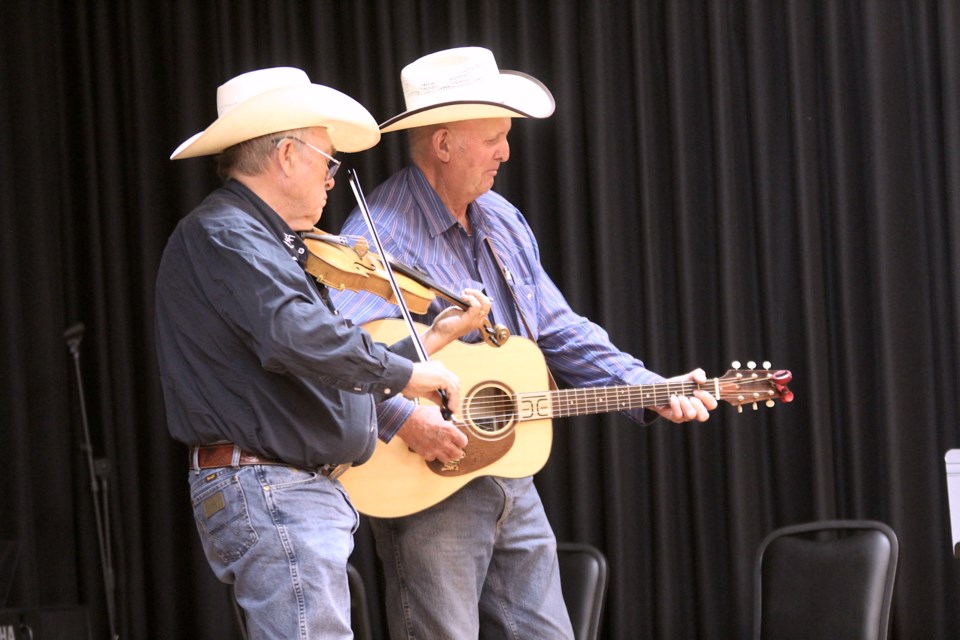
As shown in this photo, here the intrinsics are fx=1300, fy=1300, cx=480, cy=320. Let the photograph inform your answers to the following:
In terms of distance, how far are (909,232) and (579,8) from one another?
151cm

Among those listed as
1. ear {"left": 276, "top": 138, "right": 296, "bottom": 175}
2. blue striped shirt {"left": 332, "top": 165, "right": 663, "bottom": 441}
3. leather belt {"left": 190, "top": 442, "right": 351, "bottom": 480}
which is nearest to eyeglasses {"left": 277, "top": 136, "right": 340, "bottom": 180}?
ear {"left": 276, "top": 138, "right": 296, "bottom": 175}

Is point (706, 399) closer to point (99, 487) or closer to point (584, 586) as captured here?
point (584, 586)

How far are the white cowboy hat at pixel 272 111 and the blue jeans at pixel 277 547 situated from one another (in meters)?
0.72

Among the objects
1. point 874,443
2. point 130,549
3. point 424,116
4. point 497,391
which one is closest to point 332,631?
point 497,391

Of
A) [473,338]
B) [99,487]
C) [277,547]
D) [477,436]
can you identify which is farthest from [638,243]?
[277,547]

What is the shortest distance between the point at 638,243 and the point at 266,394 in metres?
2.64

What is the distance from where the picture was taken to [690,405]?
11.3ft

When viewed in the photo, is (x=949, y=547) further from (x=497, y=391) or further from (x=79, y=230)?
(x=79, y=230)

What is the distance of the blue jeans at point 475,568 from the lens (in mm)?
3242

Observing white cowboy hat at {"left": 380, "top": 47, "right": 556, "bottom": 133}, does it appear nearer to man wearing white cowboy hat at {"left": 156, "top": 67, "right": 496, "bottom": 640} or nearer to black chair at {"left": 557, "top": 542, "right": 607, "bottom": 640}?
man wearing white cowboy hat at {"left": 156, "top": 67, "right": 496, "bottom": 640}

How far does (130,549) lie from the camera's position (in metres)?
4.93

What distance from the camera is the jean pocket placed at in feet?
8.36

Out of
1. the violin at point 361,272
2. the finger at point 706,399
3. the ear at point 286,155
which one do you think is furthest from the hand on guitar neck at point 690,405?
the ear at point 286,155

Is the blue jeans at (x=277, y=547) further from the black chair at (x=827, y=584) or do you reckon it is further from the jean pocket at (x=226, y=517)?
the black chair at (x=827, y=584)
